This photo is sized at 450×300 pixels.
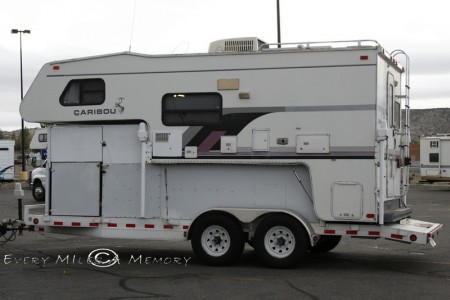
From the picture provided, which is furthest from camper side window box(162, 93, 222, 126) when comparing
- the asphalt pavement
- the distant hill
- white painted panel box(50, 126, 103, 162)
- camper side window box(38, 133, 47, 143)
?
the distant hill

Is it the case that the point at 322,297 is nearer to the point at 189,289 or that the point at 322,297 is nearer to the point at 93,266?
the point at 189,289

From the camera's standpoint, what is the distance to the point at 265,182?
34.7ft

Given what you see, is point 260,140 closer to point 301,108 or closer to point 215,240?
point 301,108

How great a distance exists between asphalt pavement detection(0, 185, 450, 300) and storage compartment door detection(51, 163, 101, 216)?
844 millimetres

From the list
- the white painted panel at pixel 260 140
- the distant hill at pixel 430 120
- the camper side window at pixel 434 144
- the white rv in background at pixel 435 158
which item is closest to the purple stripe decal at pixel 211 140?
the white painted panel at pixel 260 140

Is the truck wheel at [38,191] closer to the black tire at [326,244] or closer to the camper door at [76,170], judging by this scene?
the camper door at [76,170]

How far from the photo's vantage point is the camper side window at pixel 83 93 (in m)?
11.3

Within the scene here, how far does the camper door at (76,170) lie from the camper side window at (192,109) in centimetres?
125

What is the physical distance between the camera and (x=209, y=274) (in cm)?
990

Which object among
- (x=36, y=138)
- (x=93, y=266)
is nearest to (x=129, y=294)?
(x=93, y=266)

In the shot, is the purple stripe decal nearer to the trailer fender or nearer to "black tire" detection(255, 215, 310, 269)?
the trailer fender

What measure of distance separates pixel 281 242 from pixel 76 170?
3664 mm

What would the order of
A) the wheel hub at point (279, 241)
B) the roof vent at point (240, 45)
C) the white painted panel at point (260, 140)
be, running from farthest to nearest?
the roof vent at point (240, 45), the white painted panel at point (260, 140), the wheel hub at point (279, 241)

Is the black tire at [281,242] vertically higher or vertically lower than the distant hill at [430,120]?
lower
